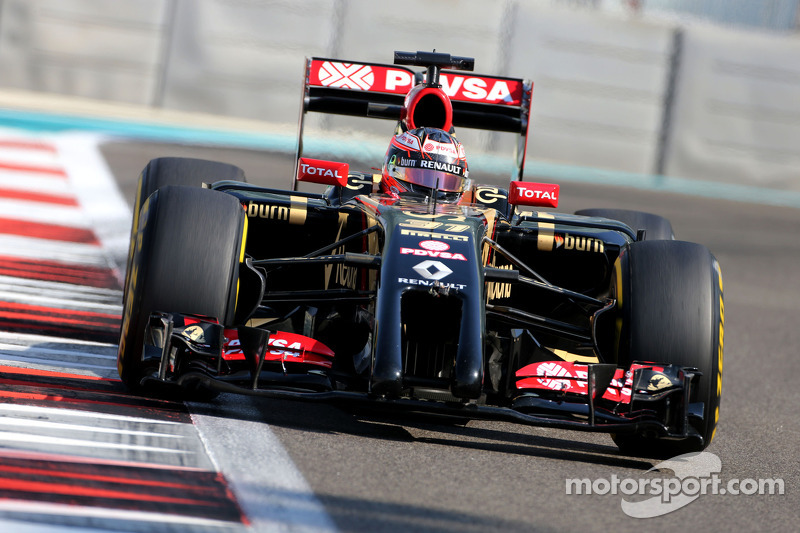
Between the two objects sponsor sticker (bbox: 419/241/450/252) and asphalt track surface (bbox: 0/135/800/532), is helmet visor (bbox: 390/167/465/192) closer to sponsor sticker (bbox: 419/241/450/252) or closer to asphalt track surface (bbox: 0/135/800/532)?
sponsor sticker (bbox: 419/241/450/252)

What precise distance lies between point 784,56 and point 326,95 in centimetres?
1858

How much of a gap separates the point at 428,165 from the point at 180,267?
2.00 metres

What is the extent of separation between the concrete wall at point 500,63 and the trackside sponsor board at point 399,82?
45.7 feet

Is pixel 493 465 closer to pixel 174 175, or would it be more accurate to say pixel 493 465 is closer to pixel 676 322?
pixel 676 322

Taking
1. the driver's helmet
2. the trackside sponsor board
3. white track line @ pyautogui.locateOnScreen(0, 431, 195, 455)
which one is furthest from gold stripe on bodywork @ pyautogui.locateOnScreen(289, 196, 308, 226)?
white track line @ pyautogui.locateOnScreen(0, 431, 195, 455)

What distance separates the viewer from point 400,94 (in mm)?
7789

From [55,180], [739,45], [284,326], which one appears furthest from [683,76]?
[284,326]

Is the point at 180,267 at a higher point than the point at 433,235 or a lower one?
lower

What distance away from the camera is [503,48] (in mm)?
23422

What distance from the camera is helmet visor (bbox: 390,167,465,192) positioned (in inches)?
267

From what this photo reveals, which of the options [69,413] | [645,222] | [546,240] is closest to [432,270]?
[546,240]

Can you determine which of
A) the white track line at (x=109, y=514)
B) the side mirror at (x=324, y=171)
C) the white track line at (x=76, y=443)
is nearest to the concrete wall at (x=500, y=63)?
the side mirror at (x=324, y=171)

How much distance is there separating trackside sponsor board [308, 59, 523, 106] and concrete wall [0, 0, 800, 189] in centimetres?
1391

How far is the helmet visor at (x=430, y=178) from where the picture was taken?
679 centimetres
